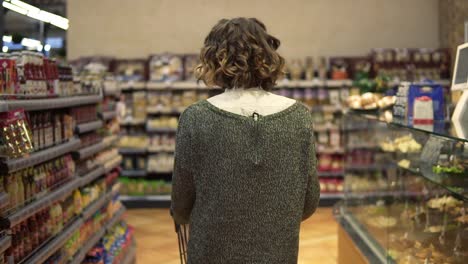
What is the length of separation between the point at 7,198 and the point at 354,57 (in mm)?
7175

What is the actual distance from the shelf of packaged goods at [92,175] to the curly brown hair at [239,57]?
254 centimetres

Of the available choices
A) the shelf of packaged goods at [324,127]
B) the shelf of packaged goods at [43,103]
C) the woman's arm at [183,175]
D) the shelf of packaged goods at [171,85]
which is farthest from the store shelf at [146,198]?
the woman's arm at [183,175]

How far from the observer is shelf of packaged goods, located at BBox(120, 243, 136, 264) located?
5559 millimetres

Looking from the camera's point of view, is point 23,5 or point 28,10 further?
point 28,10

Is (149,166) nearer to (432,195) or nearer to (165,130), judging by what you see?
(165,130)

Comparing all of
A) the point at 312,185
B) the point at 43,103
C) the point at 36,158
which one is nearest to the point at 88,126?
the point at 43,103

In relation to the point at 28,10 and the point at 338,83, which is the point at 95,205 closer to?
the point at 28,10

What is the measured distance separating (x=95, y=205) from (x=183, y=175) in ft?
9.45

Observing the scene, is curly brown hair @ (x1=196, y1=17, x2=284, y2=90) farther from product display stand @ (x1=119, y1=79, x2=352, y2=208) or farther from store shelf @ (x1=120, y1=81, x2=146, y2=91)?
store shelf @ (x1=120, y1=81, x2=146, y2=91)

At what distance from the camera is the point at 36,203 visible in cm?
338

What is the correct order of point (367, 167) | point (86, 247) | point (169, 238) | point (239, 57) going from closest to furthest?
point (239, 57) → point (86, 247) → point (367, 167) → point (169, 238)

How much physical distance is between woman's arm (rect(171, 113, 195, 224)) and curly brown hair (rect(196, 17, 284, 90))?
0.64 feet

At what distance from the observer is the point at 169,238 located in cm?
714

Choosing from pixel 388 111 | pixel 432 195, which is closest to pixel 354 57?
pixel 388 111
